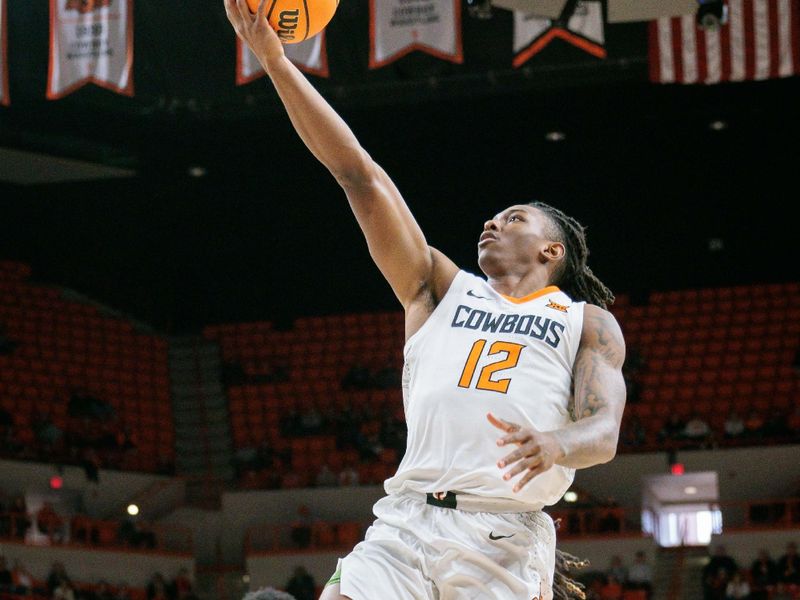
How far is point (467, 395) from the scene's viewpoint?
4.06m

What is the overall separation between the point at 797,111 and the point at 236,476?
33.8 ft

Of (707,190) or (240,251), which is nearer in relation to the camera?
(707,190)

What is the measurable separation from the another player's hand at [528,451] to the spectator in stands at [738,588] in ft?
44.2

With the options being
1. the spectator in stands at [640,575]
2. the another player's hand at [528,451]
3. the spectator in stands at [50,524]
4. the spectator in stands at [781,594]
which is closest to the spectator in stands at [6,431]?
the spectator in stands at [50,524]

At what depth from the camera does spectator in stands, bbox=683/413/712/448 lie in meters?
19.0

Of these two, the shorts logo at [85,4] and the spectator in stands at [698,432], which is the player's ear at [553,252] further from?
the spectator in stands at [698,432]

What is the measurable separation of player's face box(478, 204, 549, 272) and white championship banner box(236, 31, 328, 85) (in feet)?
35.1

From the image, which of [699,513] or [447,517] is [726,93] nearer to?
[699,513]

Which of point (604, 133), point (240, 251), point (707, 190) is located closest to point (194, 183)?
point (240, 251)

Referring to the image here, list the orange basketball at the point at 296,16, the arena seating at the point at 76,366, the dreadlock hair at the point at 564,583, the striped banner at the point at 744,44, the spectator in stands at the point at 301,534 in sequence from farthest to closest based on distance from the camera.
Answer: the arena seating at the point at 76,366 → the spectator in stands at the point at 301,534 → the striped banner at the point at 744,44 → the dreadlock hair at the point at 564,583 → the orange basketball at the point at 296,16

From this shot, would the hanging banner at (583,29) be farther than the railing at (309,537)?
No

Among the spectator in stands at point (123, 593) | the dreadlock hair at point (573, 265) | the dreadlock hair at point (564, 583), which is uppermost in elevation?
the dreadlock hair at point (573, 265)

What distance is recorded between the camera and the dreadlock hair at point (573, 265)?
472 cm

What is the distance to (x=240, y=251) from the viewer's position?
23656mm
